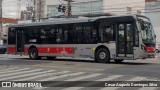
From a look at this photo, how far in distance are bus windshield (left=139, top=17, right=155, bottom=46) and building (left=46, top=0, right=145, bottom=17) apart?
42.0m

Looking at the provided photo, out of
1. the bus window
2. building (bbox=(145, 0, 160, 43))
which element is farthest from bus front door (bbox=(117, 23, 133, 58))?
building (bbox=(145, 0, 160, 43))

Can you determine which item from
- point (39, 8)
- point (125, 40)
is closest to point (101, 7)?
point (39, 8)

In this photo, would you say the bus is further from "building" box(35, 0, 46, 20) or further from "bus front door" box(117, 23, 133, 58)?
"building" box(35, 0, 46, 20)

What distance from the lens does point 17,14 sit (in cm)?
9594

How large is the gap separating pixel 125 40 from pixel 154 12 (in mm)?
54783

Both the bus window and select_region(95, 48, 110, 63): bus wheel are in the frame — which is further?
select_region(95, 48, 110, 63): bus wheel

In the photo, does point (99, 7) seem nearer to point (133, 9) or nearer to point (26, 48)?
point (133, 9)

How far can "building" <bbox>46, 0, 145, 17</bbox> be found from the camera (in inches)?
2640

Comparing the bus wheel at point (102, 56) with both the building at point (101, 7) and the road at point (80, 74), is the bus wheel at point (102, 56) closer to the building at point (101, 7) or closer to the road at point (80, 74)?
the road at point (80, 74)

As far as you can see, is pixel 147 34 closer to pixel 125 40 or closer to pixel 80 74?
pixel 125 40

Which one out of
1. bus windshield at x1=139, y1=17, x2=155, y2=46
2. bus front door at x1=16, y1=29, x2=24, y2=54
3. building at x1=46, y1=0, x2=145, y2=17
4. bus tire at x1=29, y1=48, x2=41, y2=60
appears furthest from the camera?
building at x1=46, y1=0, x2=145, y2=17

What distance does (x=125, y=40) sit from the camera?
72.6 ft

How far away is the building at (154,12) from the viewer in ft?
242

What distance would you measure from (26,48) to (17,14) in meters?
68.9
